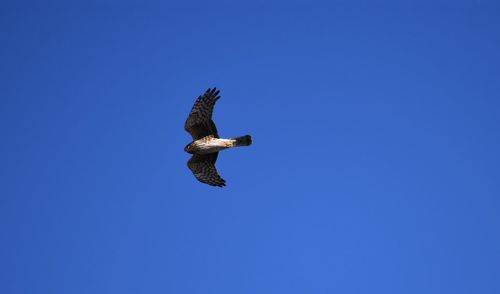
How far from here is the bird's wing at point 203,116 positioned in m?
19.6

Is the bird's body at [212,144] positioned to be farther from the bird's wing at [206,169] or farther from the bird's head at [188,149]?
the bird's wing at [206,169]

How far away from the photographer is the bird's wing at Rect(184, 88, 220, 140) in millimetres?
19562

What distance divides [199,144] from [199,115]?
0.83 meters

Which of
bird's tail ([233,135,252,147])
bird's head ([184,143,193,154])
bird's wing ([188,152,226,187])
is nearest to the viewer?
bird's tail ([233,135,252,147])

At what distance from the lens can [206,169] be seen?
20.4m

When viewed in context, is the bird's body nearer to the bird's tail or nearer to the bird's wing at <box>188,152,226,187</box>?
the bird's tail

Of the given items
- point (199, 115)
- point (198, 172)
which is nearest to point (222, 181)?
point (198, 172)

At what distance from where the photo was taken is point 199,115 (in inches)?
771

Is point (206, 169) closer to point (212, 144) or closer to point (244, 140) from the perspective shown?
point (212, 144)

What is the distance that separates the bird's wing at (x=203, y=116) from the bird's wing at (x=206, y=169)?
0.88m

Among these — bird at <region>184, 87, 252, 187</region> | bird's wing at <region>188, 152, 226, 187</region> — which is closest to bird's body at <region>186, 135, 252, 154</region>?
bird at <region>184, 87, 252, 187</region>

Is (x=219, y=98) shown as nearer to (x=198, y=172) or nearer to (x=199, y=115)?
(x=199, y=115)

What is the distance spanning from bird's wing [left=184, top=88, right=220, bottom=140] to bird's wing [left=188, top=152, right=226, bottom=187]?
0.88 metres

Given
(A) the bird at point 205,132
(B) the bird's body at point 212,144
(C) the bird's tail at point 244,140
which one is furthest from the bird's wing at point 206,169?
(C) the bird's tail at point 244,140
